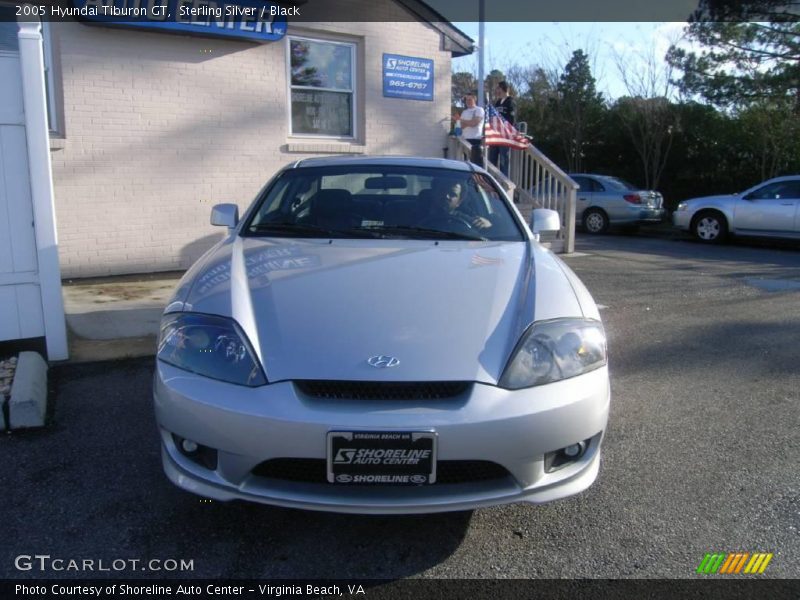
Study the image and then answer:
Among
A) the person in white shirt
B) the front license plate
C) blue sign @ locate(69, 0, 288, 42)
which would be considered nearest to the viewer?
the front license plate

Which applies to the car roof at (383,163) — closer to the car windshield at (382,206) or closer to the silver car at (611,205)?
the car windshield at (382,206)

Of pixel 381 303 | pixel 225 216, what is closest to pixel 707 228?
pixel 225 216

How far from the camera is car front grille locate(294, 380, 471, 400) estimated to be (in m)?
2.54

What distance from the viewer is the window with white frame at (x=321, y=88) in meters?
9.71

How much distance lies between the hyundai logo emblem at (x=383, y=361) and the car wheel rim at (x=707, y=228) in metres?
13.2

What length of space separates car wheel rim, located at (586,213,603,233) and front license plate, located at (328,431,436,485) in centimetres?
1423

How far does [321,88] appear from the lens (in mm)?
9891

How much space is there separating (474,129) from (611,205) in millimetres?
6199

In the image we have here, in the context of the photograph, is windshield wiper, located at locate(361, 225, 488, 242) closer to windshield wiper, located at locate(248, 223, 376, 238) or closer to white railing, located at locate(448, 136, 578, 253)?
windshield wiper, located at locate(248, 223, 376, 238)

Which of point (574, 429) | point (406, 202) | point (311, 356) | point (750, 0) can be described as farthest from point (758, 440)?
point (750, 0)

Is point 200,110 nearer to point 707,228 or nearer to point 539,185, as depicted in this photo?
point 539,185

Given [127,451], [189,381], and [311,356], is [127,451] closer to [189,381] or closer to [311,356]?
[189,381]

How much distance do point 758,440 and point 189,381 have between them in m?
3.13

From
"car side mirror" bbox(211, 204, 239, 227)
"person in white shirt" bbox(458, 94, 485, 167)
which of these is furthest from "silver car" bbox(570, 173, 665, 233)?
"car side mirror" bbox(211, 204, 239, 227)
